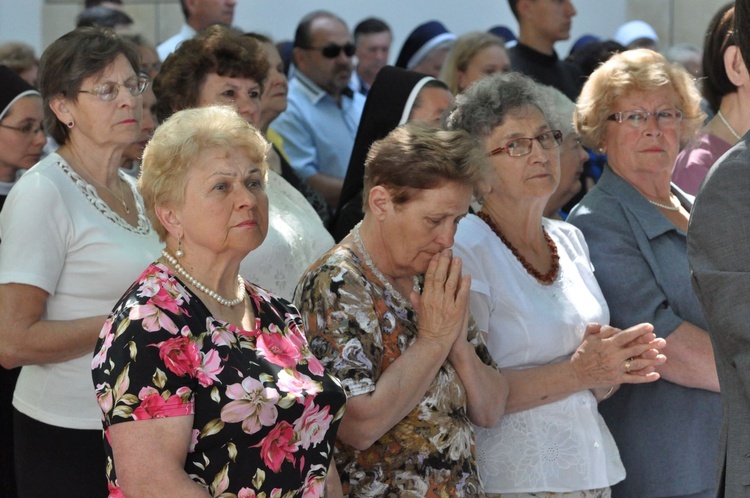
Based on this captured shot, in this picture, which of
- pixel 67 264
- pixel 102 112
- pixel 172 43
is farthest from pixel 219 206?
pixel 172 43

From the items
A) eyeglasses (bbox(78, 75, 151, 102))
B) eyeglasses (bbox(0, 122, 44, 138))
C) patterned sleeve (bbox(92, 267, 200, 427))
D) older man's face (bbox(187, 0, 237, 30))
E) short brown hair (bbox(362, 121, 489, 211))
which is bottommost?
eyeglasses (bbox(0, 122, 44, 138))

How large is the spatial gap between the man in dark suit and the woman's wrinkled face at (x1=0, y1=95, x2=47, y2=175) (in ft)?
9.49

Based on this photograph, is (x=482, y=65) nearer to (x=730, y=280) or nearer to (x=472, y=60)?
(x=472, y=60)

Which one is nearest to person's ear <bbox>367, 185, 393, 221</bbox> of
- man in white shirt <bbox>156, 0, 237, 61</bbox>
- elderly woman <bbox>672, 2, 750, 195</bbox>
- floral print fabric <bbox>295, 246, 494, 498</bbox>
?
floral print fabric <bbox>295, 246, 494, 498</bbox>

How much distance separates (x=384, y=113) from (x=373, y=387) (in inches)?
67.1

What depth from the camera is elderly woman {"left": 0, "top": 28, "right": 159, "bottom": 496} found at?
312cm

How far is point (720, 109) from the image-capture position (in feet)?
14.5

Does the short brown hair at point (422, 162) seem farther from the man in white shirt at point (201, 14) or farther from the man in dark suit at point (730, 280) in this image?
the man in white shirt at point (201, 14)

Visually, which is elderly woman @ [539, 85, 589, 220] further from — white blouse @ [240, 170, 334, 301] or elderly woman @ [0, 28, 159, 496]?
elderly woman @ [0, 28, 159, 496]

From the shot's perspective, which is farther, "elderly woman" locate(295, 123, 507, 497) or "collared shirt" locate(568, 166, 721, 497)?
"collared shirt" locate(568, 166, 721, 497)

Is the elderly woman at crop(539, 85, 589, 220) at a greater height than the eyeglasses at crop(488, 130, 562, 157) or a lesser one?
lesser

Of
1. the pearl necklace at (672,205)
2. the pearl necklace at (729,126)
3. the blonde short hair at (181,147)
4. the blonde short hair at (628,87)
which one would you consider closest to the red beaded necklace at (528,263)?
the pearl necklace at (672,205)

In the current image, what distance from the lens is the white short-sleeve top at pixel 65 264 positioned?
3146 millimetres

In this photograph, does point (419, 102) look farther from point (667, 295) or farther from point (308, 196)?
point (667, 295)
